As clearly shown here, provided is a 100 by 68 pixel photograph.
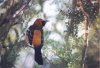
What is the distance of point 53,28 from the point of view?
5.05ft

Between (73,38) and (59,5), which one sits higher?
(59,5)

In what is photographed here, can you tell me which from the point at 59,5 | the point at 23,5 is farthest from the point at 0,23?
the point at 59,5

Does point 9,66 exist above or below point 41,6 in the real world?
below

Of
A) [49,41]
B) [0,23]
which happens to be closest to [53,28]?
[49,41]

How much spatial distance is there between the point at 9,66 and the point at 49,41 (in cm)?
31

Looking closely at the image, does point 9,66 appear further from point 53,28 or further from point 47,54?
point 53,28

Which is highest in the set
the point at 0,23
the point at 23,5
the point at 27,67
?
the point at 23,5

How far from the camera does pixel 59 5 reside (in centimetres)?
154

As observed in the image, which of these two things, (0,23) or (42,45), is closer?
(42,45)

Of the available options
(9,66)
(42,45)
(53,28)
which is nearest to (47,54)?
(42,45)

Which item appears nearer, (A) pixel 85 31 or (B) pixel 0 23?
(A) pixel 85 31

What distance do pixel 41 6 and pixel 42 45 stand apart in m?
0.26

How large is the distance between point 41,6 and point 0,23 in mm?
309

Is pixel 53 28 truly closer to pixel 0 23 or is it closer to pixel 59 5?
pixel 59 5
